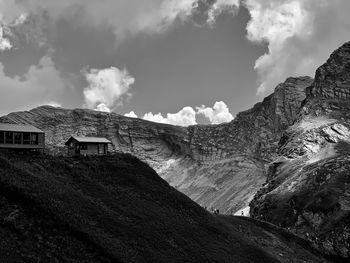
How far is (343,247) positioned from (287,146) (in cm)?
8298

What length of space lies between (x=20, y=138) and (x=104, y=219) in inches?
888

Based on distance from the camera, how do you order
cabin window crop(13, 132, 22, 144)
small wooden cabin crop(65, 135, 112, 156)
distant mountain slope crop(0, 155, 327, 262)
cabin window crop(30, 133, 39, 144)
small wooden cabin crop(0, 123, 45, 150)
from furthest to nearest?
small wooden cabin crop(65, 135, 112, 156)
cabin window crop(30, 133, 39, 144)
cabin window crop(13, 132, 22, 144)
small wooden cabin crop(0, 123, 45, 150)
distant mountain slope crop(0, 155, 327, 262)

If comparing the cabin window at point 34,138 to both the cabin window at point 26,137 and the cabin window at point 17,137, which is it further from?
the cabin window at point 17,137

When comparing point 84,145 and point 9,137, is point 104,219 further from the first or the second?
point 84,145

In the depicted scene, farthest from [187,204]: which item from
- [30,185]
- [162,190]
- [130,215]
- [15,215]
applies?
[15,215]

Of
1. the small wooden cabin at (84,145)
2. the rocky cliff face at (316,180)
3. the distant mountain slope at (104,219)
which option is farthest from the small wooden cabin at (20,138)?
the rocky cliff face at (316,180)

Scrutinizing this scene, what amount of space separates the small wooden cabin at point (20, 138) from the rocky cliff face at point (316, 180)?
52043mm

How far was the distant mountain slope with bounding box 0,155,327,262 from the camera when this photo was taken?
29203 mm

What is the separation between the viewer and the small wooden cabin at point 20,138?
50825 mm

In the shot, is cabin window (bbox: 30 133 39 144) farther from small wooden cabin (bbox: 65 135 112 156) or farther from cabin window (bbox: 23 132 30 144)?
small wooden cabin (bbox: 65 135 112 156)

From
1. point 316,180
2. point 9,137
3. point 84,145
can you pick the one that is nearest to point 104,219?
point 9,137

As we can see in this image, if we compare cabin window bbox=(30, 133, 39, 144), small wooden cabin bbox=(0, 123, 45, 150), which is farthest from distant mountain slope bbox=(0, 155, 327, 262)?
cabin window bbox=(30, 133, 39, 144)

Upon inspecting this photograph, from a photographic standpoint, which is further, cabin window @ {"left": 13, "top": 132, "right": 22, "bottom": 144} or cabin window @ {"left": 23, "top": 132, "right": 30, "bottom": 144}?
cabin window @ {"left": 23, "top": 132, "right": 30, "bottom": 144}

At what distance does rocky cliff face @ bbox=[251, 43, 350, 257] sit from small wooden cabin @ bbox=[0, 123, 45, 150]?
52.0 m
